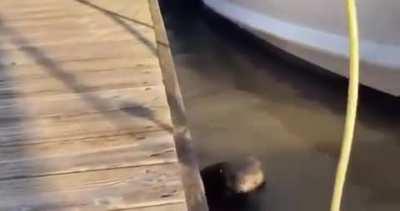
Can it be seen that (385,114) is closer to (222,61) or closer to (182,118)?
(222,61)

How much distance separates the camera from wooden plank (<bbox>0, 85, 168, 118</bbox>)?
1.26m

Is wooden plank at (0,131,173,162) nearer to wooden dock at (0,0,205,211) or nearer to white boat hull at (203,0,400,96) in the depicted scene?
wooden dock at (0,0,205,211)

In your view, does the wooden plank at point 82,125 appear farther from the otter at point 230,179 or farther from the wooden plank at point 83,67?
the otter at point 230,179

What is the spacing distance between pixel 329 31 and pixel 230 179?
389 millimetres

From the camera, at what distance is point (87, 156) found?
116 cm

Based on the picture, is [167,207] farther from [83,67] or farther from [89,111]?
[83,67]

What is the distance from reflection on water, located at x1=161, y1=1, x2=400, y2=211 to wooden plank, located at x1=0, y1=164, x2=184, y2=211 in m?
0.43

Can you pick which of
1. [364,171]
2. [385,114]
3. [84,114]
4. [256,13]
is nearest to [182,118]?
[84,114]

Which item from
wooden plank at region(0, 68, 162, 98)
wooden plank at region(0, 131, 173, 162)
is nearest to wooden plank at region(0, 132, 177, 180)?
wooden plank at region(0, 131, 173, 162)

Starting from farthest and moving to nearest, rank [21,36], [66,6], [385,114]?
[385,114]
[66,6]
[21,36]

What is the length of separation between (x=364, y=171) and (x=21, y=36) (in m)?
0.62

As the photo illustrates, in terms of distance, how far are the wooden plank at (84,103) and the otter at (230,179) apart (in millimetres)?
249

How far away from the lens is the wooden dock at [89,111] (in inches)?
43.1

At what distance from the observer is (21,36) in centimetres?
148
